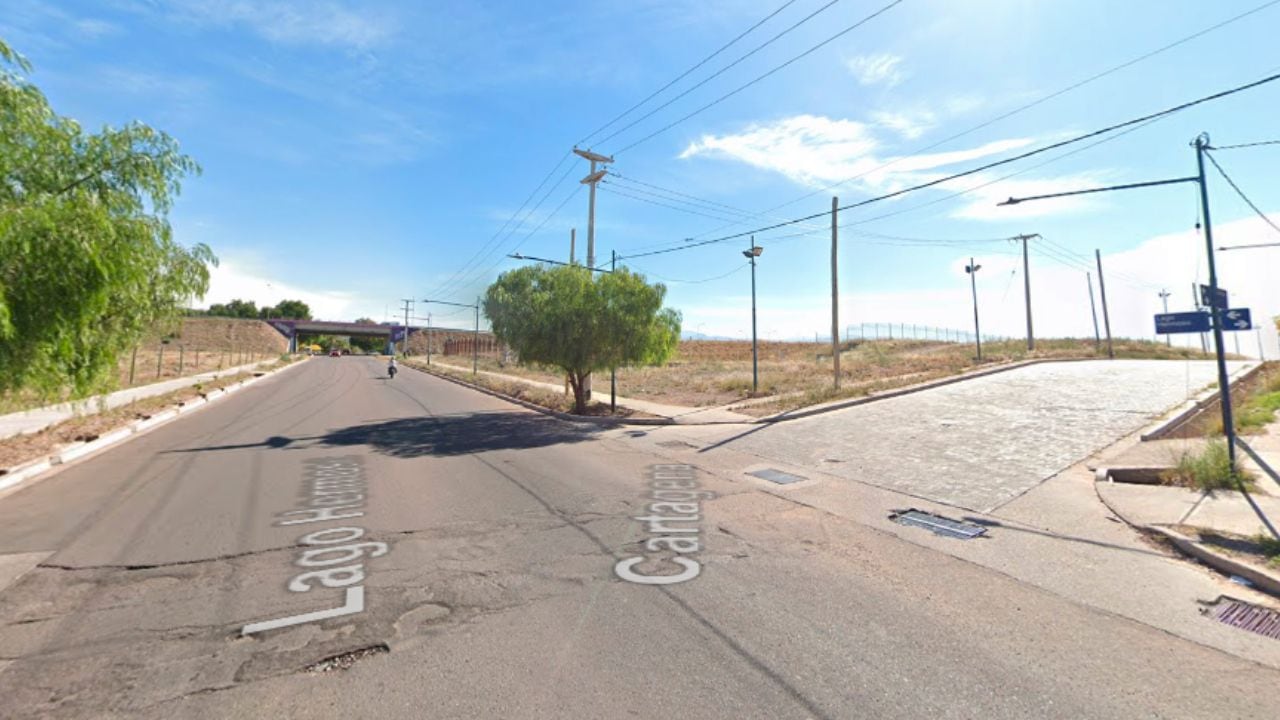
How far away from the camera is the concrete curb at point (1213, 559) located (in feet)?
15.7

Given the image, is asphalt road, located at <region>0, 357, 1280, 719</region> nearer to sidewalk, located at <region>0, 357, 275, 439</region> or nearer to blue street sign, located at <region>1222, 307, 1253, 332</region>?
sidewalk, located at <region>0, 357, 275, 439</region>

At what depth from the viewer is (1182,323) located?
30.6 ft

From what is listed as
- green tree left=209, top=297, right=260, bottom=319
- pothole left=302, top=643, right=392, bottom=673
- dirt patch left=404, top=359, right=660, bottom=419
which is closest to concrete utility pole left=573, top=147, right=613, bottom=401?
dirt patch left=404, top=359, right=660, bottom=419

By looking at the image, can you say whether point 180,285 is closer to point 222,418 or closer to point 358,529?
point 358,529

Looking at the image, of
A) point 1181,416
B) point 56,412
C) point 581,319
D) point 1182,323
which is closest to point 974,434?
point 1182,323

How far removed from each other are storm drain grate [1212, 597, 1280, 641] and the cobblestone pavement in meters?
2.91

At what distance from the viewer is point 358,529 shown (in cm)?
605

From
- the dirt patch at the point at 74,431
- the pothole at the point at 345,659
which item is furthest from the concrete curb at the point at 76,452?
the pothole at the point at 345,659

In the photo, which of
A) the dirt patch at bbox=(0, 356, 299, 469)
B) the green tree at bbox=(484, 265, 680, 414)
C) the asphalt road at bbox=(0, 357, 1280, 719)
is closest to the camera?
the asphalt road at bbox=(0, 357, 1280, 719)

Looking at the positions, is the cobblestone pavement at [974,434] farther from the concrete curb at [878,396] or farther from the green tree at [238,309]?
the green tree at [238,309]

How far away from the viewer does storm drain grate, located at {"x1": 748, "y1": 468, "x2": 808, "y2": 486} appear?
905cm

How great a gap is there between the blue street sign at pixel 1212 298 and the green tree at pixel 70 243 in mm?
15182

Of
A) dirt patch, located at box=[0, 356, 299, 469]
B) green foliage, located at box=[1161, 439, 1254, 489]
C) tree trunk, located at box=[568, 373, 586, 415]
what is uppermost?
tree trunk, located at box=[568, 373, 586, 415]

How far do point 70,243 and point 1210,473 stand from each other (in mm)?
14919
